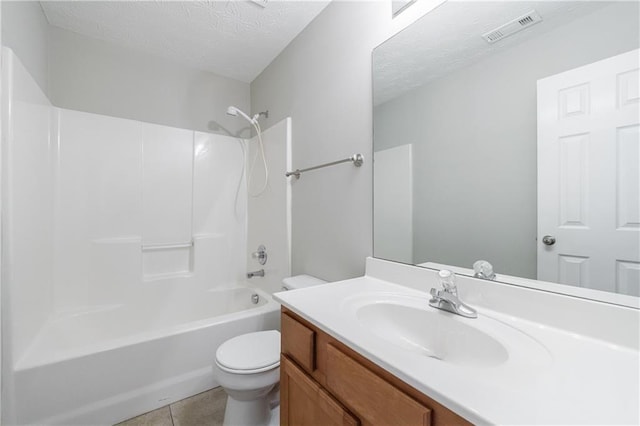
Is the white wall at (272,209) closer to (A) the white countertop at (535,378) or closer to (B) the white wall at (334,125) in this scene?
(B) the white wall at (334,125)

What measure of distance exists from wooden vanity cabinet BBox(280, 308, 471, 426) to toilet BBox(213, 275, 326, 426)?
0.93 ft

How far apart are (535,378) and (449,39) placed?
45.0 inches

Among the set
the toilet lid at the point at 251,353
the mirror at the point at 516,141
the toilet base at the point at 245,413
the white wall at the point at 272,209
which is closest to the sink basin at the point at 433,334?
the mirror at the point at 516,141

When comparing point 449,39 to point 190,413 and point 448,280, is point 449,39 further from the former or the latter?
point 190,413

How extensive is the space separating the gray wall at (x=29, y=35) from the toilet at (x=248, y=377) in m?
1.74

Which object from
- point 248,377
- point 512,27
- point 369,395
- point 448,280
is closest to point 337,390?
point 369,395

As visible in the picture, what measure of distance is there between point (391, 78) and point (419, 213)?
0.64m

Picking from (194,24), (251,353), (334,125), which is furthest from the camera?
(194,24)

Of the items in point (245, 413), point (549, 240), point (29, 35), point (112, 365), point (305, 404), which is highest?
point (29, 35)

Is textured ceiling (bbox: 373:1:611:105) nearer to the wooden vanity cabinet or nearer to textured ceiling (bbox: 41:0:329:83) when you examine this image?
textured ceiling (bbox: 41:0:329:83)

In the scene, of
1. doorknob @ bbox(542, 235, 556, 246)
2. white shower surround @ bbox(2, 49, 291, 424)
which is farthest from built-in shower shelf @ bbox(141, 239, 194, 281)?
doorknob @ bbox(542, 235, 556, 246)

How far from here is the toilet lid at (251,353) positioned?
1230 mm

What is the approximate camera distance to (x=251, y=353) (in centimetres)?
132

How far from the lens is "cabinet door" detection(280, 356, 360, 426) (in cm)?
71
